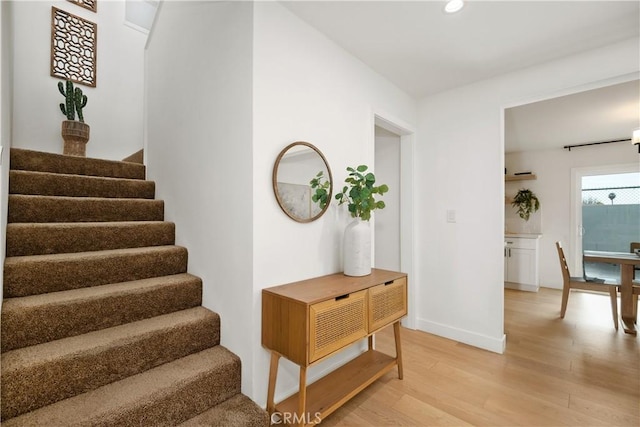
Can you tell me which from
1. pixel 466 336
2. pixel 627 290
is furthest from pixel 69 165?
pixel 627 290

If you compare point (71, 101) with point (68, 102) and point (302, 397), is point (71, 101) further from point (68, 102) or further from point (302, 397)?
point (302, 397)

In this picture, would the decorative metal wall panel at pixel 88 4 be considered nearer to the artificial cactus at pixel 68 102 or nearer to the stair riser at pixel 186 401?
the artificial cactus at pixel 68 102

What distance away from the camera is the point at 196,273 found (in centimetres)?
200

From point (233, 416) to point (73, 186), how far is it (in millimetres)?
2147

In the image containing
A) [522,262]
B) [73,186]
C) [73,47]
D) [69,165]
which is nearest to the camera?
[73,186]

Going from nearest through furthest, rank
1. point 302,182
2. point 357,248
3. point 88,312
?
point 88,312
point 302,182
point 357,248

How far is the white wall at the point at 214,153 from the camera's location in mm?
1601

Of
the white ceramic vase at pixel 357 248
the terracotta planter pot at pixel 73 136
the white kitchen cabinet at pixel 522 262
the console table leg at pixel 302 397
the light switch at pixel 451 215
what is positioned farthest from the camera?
the white kitchen cabinet at pixel 522 262

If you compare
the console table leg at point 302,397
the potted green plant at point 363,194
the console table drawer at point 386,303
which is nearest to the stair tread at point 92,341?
the console table leg at point 302,397

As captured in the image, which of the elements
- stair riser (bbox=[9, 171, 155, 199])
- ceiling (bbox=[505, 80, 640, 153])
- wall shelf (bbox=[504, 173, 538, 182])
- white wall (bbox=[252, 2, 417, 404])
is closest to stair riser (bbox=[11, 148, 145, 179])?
stair riser (bbox=[9, 171, 155, 199])

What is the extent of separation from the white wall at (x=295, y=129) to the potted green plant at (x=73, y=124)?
2.65m

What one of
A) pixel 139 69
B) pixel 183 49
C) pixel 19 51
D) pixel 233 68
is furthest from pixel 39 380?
pixel 139 69

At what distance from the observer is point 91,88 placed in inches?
132

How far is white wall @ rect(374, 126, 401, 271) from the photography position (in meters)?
3.25
